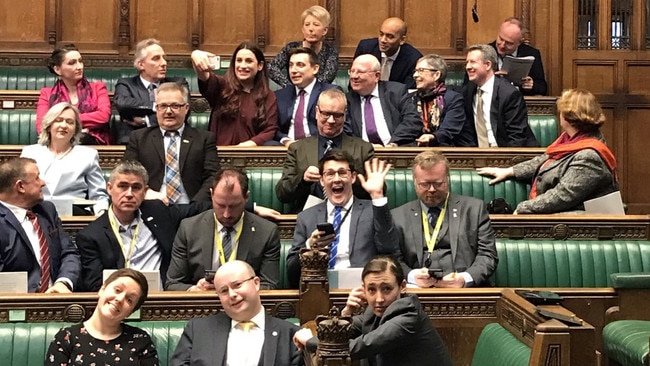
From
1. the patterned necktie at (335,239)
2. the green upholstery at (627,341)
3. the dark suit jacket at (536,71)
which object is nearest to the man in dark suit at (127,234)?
the patterned necktie at (335,239)

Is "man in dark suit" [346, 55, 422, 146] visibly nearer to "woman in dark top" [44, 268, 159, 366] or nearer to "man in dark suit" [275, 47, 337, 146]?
"man in dark suit" [275, 47, 337, 146]

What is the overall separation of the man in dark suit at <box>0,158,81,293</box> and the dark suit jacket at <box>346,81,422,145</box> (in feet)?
6.88

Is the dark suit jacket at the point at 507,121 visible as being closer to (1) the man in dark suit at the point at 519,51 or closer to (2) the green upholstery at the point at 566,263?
(1) the man in dark suit at the point at 519,51

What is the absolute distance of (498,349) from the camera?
370 cm

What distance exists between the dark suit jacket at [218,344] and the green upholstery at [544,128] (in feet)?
11.2

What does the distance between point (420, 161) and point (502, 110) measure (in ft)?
5.90

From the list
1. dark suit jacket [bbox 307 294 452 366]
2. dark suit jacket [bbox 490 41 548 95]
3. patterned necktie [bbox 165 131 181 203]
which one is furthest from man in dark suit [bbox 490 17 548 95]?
dark suit jacket [bbox 307 294 452 366]

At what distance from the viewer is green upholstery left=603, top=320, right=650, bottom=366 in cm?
381

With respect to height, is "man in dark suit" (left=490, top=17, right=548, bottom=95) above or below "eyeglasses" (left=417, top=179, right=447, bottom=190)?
above

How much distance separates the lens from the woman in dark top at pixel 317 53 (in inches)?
262

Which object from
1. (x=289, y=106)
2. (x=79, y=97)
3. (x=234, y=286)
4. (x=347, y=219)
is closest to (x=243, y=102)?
(x=289, y=106)

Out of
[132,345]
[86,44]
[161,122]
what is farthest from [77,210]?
[86,44]

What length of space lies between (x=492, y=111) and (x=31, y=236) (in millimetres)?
2919

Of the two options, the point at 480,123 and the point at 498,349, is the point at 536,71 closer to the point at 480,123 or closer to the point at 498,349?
the point at 480,123
